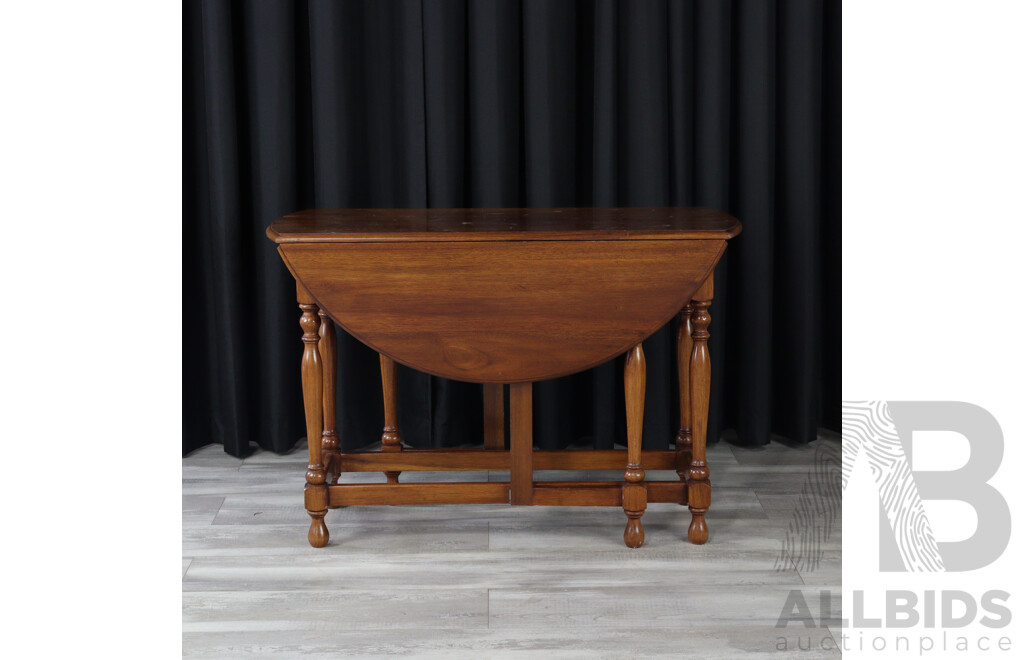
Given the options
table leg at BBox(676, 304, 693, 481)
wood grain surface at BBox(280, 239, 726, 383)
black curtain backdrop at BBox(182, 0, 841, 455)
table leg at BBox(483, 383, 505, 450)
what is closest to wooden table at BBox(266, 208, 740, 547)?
wood grain surface at BBox(280, 239, 726, 383)

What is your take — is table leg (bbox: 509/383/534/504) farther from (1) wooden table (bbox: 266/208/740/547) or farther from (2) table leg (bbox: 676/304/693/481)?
(2) table leg (bbox: 676/304/693/481)

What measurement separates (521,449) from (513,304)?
39 cm

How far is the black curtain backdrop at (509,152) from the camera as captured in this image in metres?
2.52

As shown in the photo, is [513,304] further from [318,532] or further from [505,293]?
[318,532]

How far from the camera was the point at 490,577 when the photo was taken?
Answer: 2.03 m

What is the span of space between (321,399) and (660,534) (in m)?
0.88

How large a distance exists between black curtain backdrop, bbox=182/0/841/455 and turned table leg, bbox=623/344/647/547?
1.67 feet

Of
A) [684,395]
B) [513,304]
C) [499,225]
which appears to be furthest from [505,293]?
[684,395]

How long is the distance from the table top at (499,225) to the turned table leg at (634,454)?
11.6 inches

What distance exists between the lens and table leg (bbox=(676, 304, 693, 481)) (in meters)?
2.29

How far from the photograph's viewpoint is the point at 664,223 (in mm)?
2090

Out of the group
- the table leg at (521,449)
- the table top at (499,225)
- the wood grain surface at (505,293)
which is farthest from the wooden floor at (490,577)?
the table top at (499,225)

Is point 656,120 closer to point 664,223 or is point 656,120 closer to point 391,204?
point 664,223

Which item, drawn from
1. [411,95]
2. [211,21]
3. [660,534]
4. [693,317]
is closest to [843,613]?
[660,534]
